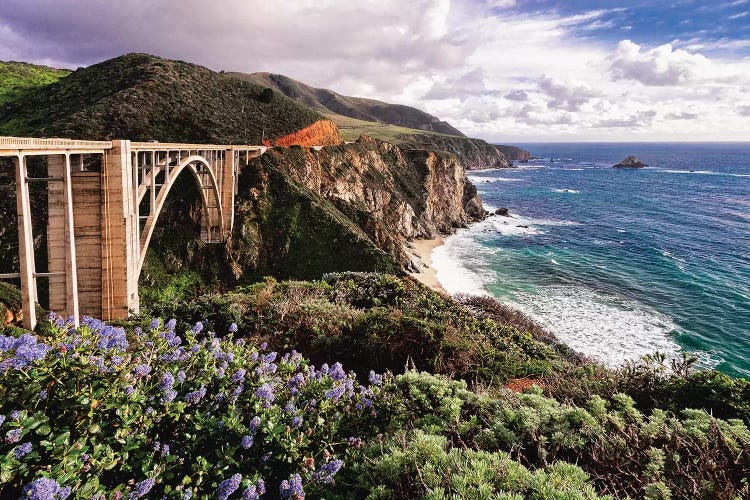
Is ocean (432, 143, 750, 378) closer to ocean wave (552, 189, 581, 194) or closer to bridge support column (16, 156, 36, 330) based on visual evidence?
ocean wave (552, 189, 581, 194)

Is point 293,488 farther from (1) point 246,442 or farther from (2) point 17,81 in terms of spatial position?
(2) point 17,81

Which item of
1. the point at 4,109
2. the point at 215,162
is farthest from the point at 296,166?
the point at 4,109

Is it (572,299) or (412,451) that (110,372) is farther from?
(572,299)

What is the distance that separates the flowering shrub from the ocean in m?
26.5

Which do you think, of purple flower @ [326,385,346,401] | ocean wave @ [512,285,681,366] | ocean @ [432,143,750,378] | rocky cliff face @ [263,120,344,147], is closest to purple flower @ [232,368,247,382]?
purple flower @ [326,385,346,401]

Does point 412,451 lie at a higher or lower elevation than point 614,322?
higher

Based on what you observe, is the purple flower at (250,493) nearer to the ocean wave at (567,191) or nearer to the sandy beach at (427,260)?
the sandy beach at (427,260)

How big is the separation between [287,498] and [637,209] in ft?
301

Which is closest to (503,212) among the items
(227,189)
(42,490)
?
(227,189)

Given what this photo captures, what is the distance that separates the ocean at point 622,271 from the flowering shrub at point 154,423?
26.5 meters

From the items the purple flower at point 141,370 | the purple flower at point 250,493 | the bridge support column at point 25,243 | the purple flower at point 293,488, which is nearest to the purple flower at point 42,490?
the purple flower at point 141,370

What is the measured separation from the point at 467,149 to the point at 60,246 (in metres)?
154

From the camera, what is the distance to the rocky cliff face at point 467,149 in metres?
132

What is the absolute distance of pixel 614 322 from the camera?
103 ft
